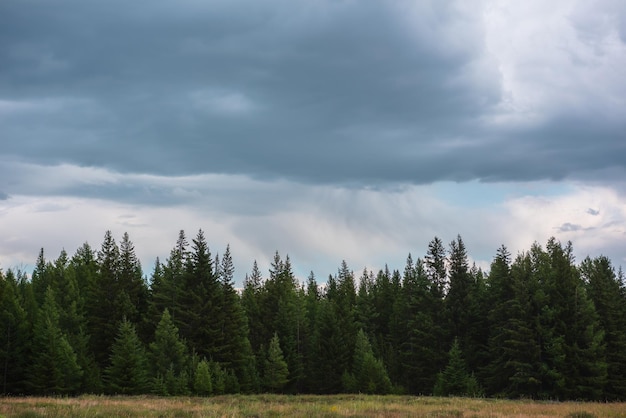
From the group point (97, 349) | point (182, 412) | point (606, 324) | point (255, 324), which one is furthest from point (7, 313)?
point (606, 324)

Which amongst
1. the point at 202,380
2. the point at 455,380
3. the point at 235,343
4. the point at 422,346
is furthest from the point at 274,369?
the point at 455,380

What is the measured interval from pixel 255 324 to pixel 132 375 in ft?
94.6

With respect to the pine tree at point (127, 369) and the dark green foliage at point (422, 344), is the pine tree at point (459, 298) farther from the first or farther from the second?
the pine tree at point (127, 369)

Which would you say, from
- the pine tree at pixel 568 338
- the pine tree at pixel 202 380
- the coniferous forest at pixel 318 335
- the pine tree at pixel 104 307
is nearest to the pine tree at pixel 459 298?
the coniferous forest at pixel 318 335

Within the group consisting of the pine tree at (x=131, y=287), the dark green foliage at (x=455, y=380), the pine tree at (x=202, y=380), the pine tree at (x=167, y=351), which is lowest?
the dark green foliage at (x=455, y=380)

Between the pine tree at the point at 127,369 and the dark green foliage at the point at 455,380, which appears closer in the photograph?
the pine tree at the point at 127,369

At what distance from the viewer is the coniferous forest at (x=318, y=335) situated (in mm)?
56000

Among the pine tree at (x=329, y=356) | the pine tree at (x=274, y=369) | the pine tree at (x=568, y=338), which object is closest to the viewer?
the pine tree at (x=568, y=338)

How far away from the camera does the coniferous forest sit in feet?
184

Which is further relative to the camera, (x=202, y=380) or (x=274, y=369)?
(x=274, y=369)

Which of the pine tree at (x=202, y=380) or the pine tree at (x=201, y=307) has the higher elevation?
the pine tree at (x=201, y=307)

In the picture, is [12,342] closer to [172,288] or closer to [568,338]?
[172,288]

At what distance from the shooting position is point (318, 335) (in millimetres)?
74188

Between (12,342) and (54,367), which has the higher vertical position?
(12,342)
